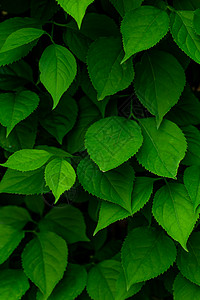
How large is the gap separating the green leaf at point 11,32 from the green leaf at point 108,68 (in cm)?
19

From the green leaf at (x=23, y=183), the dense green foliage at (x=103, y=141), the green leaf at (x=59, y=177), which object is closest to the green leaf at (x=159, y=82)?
the dense green foliage at (x=103, y=141)

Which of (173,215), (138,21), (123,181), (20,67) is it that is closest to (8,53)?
(20,67)

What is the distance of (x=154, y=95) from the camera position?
122 centimetres

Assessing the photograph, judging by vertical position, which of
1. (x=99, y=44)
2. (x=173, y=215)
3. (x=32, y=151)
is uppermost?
(x=99, y=44)

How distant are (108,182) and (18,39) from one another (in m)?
0.46

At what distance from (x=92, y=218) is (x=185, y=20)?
0.77m

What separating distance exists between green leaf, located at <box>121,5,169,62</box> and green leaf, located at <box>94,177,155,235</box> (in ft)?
1.27

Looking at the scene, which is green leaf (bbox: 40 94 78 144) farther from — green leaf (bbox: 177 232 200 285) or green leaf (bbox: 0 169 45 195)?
green leaf (bbox: 177 232 200 285)

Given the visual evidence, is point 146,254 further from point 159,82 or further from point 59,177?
point 159,82

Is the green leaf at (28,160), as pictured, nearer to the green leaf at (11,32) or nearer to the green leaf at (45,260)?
the green leaf at (11,32)

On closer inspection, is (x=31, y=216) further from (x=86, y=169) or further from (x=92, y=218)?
Result: (x=86, y=169)

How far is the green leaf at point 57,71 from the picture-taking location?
111 cm

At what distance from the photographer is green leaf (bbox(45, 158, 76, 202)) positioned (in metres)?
1.07

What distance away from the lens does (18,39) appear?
3.73ft
